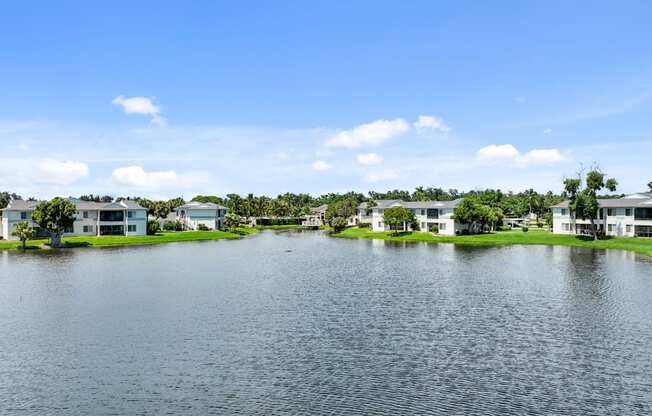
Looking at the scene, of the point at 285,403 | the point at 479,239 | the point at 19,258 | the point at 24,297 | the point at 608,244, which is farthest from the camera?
the point at 479,239

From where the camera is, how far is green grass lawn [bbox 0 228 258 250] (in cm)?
8396

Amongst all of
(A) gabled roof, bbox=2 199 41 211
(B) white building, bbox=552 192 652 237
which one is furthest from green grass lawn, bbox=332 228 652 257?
(A) gabled roof, bbox=2 199 41 211

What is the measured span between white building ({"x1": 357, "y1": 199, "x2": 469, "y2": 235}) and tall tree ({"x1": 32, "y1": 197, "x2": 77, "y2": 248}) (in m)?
69.3

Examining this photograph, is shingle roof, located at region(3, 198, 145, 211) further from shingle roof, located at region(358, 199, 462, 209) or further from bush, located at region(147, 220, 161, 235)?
shingle roof, located at region(358, 199, 462, 209)

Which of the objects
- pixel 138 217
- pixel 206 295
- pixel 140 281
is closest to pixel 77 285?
pixel 140 281

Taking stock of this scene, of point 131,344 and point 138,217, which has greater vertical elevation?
point 138,217

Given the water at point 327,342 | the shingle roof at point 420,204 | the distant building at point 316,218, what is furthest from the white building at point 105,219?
the distant building at point 316,218

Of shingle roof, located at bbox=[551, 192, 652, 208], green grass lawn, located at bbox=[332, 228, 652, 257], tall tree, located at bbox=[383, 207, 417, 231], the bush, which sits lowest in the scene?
green grass lawn, located at bbox=[332, 228, 652, 257]

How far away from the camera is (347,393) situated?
20.8 m

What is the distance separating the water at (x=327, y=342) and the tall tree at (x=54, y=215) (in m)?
30.1

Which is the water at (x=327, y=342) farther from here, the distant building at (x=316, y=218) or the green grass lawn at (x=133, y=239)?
the distant building at (x=316, y=218)

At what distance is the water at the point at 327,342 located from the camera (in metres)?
20.2

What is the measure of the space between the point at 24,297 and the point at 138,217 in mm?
66917

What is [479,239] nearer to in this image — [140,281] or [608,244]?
[608,244]
